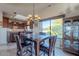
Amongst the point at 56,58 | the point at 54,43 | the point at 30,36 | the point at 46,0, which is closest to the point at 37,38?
the point at 30,36

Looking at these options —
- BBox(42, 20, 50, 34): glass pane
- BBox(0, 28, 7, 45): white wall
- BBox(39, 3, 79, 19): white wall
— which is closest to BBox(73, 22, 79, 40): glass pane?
BBox(39, 3, 79, 19): white wall

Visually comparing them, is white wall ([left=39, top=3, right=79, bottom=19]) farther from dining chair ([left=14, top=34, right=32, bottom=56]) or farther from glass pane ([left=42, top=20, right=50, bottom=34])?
dining chair ([left=14, top=34, right=32, bottom=56])

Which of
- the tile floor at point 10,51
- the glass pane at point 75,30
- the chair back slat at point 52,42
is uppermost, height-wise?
the glass pane at point 75,30

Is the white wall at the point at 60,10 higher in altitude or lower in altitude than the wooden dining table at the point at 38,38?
higher

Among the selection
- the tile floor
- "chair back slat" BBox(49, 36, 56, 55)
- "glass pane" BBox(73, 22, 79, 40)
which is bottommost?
the tile floor

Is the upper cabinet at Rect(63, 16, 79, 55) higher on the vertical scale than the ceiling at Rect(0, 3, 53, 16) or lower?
lower

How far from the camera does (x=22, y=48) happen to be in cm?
304

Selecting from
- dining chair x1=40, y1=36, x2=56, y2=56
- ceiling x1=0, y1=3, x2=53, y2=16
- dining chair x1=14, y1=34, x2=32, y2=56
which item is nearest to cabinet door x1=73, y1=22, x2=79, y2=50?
dining chair x1=40, y1=36, x2=56, y2=56

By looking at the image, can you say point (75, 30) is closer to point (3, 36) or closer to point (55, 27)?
point (55, 27)

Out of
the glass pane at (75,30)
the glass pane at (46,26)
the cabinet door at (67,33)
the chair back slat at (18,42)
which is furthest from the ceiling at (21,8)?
the glass pane at (75,30)

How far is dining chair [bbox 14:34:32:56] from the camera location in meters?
3.01

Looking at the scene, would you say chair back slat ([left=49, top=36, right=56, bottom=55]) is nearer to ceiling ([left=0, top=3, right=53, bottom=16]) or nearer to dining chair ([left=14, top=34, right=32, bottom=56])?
dining chair ([left=14, top=34, right=32, bottom=56])

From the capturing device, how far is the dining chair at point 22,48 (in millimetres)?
3007

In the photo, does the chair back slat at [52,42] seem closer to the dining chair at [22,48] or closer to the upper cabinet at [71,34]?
the upper cabinet at [71,34]
